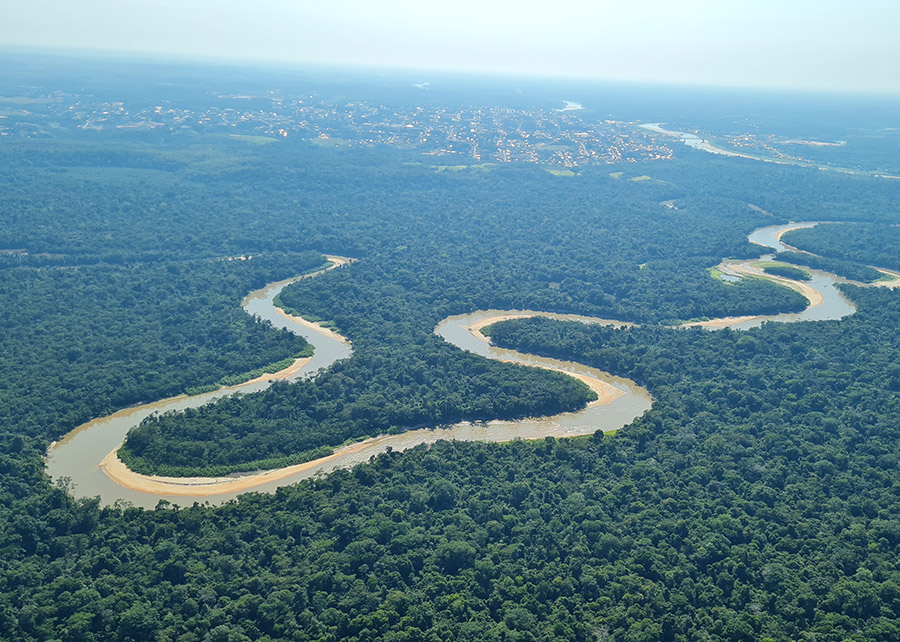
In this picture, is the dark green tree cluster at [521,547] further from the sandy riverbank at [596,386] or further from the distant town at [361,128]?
the distant town at [361,128]

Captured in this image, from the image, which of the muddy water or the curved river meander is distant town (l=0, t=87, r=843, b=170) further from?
the muddy water

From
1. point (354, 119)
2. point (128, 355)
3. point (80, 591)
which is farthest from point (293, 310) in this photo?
point (354, 119)

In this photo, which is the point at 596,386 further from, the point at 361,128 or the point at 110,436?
the point at 361,128

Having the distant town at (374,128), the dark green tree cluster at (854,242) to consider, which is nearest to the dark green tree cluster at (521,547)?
the dark green tree cluster at (854,242)

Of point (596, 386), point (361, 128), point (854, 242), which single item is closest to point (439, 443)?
point (596, 386)

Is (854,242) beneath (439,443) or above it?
above

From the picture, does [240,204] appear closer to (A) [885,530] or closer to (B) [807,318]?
(B) [807,318]

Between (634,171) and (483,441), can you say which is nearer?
(483,441)
